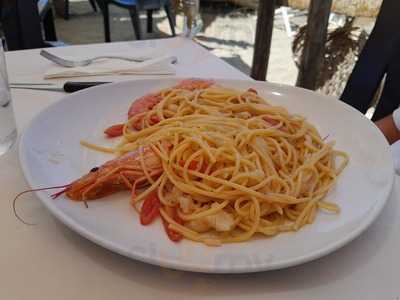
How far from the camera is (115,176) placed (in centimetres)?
56

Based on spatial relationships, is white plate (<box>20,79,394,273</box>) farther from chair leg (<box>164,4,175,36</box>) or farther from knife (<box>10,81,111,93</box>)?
chair leg (<box>164,4,175,36</box>)

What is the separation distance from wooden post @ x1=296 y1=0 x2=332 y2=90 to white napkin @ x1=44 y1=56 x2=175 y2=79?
127cm

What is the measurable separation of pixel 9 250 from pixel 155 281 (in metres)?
0.18

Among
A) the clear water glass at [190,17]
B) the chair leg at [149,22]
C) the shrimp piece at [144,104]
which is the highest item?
the clear water glass at [190,17]

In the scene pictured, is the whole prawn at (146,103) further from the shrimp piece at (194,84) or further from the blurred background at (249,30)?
the blurred background at (249,30)

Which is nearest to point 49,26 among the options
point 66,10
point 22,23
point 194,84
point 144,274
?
point 22,23

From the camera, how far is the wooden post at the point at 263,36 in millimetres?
2396

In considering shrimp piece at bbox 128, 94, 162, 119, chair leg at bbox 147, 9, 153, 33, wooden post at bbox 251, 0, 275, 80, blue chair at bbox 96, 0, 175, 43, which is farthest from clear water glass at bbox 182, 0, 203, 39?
chair leg at bbox 147, 9, 153, 33

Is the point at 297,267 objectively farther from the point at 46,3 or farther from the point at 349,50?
the point at 349,50

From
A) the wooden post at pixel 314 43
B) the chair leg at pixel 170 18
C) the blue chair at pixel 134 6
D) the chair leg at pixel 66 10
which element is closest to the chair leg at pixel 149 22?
the chair leg at pixel 170 18

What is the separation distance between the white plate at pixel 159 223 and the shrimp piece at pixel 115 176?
12 millimetres

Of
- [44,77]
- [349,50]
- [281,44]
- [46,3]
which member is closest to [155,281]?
[44,77]

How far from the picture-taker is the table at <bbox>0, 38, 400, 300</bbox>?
46 centimetres

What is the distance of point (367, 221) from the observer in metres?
0.50
